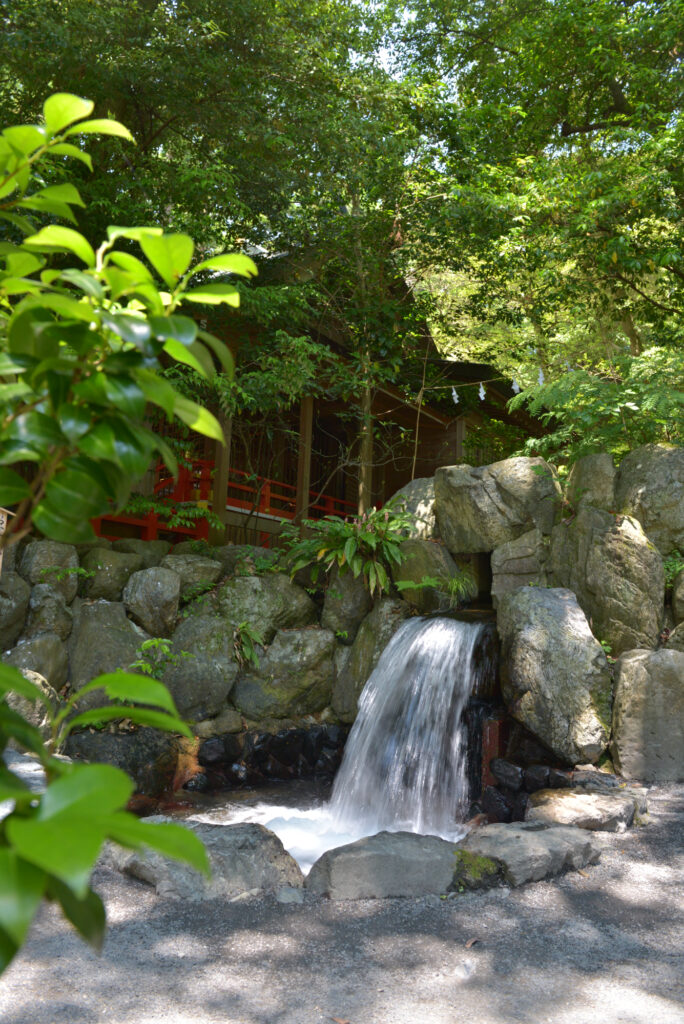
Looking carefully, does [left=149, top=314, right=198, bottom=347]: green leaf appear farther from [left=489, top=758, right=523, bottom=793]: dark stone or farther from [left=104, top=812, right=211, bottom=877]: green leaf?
[left=489, top=758, right=523, bottom=793]: dark stone

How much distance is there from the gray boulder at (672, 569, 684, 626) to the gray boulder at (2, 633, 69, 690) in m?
6.36

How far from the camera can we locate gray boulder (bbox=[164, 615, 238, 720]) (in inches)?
322

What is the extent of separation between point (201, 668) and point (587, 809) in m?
4.34

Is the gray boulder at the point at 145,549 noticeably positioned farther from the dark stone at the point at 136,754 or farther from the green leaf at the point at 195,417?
the green leaf at the point at 195,417

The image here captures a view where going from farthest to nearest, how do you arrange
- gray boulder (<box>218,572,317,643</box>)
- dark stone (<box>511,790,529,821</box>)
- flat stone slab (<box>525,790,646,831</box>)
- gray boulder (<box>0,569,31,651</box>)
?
gray boulder (<box>218,572,317,643</box>) < gray boulder (<box>0,569,31,651</box>) < dark stone (<box>511,790,529,821</box>) < flat stone slab (<box>525,790,646,831</box>)

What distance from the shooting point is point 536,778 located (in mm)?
6633

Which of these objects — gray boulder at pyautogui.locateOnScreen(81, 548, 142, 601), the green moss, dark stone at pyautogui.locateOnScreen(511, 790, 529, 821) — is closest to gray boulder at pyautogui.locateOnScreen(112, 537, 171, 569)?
gray boulder at pyautogui.locateOnScreen(81, 548, 142, 601)

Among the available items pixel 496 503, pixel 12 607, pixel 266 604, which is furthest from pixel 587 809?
pixel 12 607

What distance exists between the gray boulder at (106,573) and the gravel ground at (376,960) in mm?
4099

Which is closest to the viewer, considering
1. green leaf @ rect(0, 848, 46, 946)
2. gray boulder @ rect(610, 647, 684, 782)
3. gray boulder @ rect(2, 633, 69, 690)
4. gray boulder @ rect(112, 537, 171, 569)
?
green leaf @ rect(0, 848, 46, 946)

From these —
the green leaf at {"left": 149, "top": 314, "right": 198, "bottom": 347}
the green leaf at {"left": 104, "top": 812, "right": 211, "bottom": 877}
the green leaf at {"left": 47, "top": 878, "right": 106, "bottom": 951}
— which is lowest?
the green leaf at {"left": 47, "top": 878, "right": 106, "bottom": 951}

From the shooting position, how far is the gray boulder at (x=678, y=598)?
7.76m

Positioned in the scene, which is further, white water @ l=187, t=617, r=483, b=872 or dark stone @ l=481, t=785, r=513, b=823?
white water @ l=187, t=617, r=483, b=872

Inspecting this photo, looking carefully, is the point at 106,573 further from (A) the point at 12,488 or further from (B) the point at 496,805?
(A) the point at 12,488
